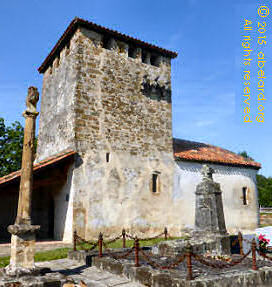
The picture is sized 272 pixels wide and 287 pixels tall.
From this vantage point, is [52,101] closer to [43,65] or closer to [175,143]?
[43,65]

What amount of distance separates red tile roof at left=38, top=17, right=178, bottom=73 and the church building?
50mm

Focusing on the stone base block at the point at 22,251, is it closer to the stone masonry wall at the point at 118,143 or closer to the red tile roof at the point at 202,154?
the stone masonry wall at the point at 118,143

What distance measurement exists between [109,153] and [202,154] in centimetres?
610

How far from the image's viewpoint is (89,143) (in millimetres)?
12352

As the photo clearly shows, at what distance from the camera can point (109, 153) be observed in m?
12.9

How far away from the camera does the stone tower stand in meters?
12.0

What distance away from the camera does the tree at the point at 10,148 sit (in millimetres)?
23109

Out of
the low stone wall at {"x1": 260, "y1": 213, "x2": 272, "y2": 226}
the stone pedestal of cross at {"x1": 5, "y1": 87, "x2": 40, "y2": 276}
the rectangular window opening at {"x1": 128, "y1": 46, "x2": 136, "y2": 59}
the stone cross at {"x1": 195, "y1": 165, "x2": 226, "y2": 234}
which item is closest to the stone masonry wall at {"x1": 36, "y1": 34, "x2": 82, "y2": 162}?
the rectangular window opening at {"x1": 128, "y1": 46, "x2": 136, "y2": 59}

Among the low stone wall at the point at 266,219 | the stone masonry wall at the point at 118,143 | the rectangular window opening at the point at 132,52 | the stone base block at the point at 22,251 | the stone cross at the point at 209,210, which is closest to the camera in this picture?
the stone base block at the point at 22,251

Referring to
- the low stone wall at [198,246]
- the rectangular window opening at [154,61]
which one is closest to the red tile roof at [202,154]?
the rectangular window opening at [154,61]

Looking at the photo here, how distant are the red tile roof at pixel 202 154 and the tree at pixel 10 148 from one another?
1356 centimetres

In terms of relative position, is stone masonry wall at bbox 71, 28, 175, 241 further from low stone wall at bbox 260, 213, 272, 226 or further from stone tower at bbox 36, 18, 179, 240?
low stone wall at bbox 260, 213, 272, 226

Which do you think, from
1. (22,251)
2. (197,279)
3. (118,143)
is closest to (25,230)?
(22,251)

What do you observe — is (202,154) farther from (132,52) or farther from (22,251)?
(22,251)
